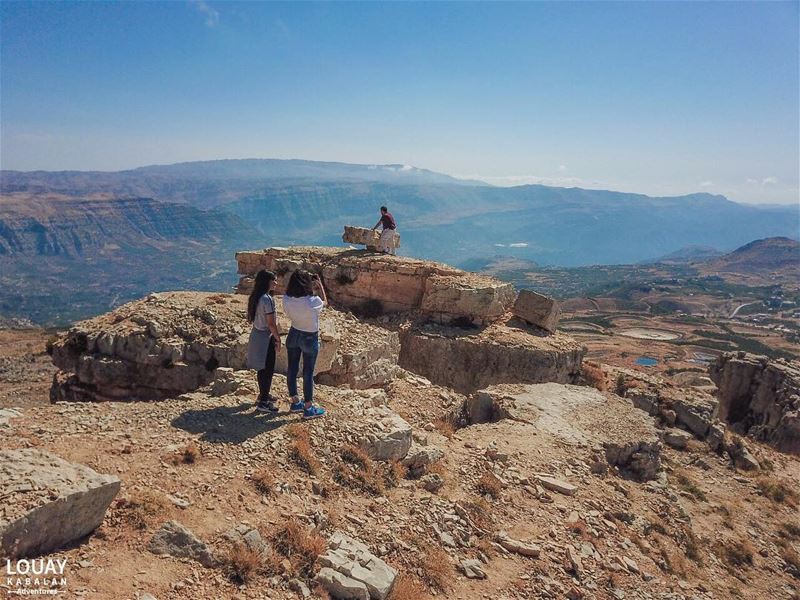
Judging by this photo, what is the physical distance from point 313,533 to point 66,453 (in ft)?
10.8

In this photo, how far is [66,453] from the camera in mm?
5906

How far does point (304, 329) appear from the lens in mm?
7664

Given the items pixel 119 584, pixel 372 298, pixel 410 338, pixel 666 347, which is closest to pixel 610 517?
pixel 119 584

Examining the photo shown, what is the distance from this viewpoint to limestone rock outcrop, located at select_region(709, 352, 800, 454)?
2109cm

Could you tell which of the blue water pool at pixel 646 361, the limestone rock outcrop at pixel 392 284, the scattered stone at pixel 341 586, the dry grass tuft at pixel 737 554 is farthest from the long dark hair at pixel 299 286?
the blue water pool at pixel 646 361

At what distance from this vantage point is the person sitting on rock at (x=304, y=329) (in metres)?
7.52

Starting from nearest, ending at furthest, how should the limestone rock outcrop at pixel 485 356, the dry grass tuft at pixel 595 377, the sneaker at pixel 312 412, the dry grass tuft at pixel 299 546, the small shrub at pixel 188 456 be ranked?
1. the dry grass tuft at pixel 299 546
2. the small shrub at pixel 188 456
3. the sneaker at pixel 312 412
4. the limestone rock outcrop at pixel 485 356
5. the dry grass tuft at pixel 595 377

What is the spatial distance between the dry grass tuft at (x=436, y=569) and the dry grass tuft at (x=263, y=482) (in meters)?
2.14

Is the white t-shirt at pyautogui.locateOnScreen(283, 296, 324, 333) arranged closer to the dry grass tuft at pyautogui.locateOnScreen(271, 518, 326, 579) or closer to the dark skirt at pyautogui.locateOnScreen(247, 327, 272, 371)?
the dark skirt at pyautogui.locateOnScreen(247, 327, 272, 371)

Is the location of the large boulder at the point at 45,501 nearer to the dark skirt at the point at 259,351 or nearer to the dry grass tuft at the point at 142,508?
the dry grass tuft at the point at 142,508

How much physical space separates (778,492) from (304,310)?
14182mm

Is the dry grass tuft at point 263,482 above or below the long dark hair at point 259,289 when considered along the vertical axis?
below

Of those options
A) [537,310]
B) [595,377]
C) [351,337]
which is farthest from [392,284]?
[595,377]

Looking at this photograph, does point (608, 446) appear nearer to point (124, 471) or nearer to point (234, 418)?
point (234, 418)
